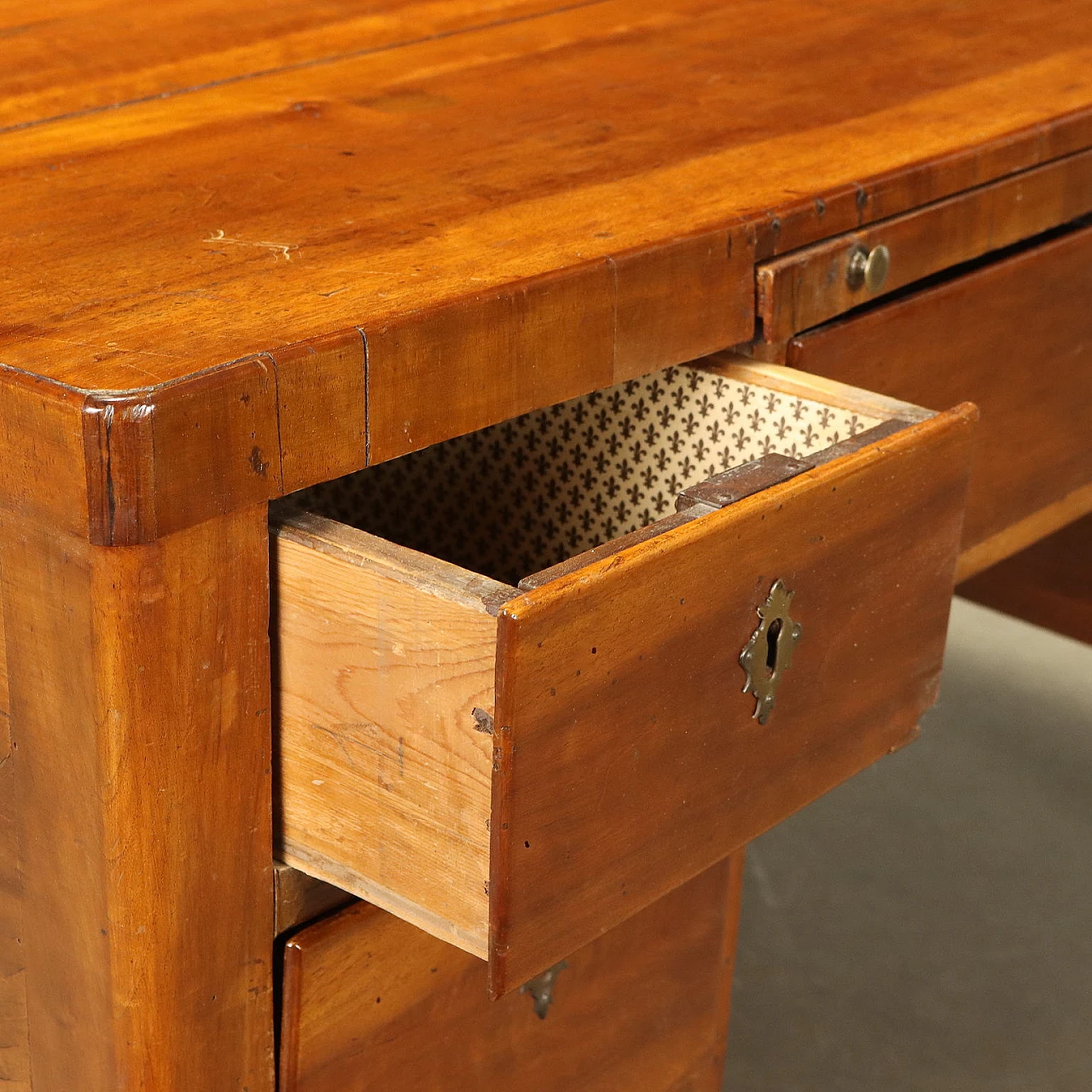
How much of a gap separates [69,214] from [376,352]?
0.68 ft

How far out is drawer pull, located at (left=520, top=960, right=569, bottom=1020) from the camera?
2.94 feet

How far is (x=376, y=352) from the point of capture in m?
0.66

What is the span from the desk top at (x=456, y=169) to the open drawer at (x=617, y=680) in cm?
7

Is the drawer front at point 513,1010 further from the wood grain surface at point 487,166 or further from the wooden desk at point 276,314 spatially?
the wood grain surface at point 487,166

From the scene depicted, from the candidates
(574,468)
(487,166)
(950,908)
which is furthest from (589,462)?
(950,908)

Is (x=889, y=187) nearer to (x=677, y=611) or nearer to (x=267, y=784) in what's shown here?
(x=677, y=611)

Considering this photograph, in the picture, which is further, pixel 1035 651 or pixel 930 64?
pixel 1035 651

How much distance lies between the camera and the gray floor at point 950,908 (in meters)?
1.45

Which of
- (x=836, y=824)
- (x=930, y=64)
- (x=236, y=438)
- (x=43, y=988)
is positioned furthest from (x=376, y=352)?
(x=836, y=824)

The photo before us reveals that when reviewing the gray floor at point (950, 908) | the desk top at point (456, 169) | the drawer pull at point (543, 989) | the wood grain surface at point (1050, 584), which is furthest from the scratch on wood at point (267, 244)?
the wood grain surface at point (1050, 584)

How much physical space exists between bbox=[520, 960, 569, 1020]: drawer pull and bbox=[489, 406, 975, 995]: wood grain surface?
20cm

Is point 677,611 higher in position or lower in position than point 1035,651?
higher

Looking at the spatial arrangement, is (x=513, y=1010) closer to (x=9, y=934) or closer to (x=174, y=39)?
(x=9, y=934)

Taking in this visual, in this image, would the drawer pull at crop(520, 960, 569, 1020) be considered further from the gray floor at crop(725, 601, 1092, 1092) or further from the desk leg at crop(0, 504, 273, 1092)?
the gray floor at crop(725, 601, 1092, 1092)
